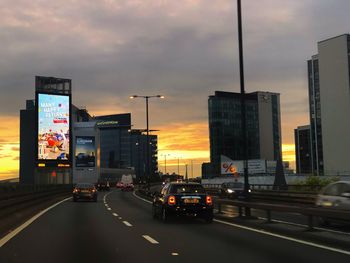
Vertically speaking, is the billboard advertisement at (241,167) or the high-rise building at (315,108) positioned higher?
the high-rise building at (315,108)

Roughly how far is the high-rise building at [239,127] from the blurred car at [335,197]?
4537 inches

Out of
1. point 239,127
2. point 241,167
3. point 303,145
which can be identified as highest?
point 239,127

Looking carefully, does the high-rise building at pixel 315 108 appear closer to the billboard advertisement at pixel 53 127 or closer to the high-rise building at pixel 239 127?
the high-rise building at pixel 239 127

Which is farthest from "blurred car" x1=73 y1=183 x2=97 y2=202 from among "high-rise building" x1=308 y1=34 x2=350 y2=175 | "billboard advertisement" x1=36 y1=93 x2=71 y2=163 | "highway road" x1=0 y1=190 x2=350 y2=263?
"high-rise building" x1=308 y1=34 x2=350 y2=175

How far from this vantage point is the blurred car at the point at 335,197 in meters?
17.0

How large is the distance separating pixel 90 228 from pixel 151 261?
316 inches

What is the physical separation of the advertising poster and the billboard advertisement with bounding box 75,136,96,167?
41.9 meters

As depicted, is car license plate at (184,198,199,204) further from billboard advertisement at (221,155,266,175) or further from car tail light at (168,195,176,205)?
billboard advertisement at (221,155,266,175)

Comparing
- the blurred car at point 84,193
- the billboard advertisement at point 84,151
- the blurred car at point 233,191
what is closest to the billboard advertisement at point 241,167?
the billboard advertisement at point 84,151

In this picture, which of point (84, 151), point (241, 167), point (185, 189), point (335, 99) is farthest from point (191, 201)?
point (84, 151)

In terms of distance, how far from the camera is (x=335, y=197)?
58.0 ft

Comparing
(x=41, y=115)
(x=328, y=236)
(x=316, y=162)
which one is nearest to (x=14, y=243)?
(x=328, y=236)

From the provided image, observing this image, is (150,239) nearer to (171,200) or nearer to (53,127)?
(171,200)

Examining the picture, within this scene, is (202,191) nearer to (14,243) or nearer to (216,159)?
(14,243)
